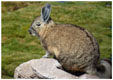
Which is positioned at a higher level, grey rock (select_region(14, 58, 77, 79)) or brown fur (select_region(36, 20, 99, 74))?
brown fur (select_region(36, 20, 99, 74))

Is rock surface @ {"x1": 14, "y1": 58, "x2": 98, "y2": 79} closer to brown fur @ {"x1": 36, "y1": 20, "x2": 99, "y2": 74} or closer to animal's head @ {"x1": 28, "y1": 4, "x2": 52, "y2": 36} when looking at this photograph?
brown fur @ {"x1": 36, "y1": 20, "x2": 99, "y2": 74}

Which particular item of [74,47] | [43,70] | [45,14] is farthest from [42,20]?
[43,70]

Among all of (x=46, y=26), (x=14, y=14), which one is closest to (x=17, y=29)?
(x=14, y=14)

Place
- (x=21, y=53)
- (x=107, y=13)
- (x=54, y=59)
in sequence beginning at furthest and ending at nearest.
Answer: (x=107, y=13) < (x=21, y=53) < (x=54, y=59)

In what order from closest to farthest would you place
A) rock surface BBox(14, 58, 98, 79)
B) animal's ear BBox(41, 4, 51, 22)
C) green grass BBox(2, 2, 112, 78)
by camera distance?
rock surface BBox(14, 58, 98, 79)
animal's ear BBox(41, 4, 51, 22)
green grass BBox(2, 2, 112, 78)

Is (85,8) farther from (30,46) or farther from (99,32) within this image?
(30,46)

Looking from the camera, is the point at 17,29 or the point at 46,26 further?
the point at 17,29

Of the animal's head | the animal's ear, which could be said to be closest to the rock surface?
the animal's head

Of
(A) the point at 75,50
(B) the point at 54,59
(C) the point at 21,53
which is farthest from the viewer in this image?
(C) the point at 21,53
